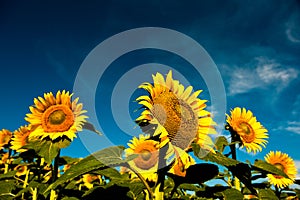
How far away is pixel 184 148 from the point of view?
2.73 meters

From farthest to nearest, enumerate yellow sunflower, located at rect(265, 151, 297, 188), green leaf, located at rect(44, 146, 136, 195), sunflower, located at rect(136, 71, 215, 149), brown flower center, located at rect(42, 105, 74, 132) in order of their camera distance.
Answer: yellow sunflower, located at rect(265, 151, 297, 188)
brown flower center, located at rect(42, 105, 74, 132)
sunflower, located at rect(136, 71, 215, 149)
green leaf, located at rect(44, 146, 136, 195)

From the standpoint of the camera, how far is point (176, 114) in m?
2.93

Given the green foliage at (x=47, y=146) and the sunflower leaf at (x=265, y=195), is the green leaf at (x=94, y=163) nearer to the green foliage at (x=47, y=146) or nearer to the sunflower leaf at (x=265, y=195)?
the green foliage at (x=47, y=146)

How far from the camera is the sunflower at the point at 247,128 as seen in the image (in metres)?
4.58

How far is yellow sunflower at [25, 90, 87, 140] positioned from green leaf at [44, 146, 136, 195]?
2.29m

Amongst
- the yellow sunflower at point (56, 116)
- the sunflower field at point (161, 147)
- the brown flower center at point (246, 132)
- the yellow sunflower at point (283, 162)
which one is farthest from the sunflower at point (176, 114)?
the yellow sunflower at point (283, 162)

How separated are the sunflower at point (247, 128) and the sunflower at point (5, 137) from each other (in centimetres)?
494

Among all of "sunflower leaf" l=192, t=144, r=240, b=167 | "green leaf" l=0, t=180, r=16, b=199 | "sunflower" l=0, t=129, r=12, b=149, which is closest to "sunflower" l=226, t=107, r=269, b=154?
"sunflower leaf" l=192, t=144, r=240, b=167

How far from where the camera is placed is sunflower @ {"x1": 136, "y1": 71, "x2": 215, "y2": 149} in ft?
9.07

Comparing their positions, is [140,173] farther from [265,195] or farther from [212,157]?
[265,195]

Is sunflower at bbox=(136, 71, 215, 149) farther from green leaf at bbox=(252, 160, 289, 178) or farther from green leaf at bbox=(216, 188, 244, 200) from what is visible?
green leaf at bbox=(216, 188, 244, 200)

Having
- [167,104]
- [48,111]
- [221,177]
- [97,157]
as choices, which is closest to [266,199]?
[221,177]

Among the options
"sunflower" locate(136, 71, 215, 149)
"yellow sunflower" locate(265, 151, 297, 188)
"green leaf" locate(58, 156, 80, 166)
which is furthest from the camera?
"yellow sunflower" locate(265, 151, 297, 188)

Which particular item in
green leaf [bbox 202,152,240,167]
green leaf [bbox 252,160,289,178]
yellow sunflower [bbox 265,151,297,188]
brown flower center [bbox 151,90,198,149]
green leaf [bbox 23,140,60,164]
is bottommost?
green leaf [bbox 202,152,240,167]
